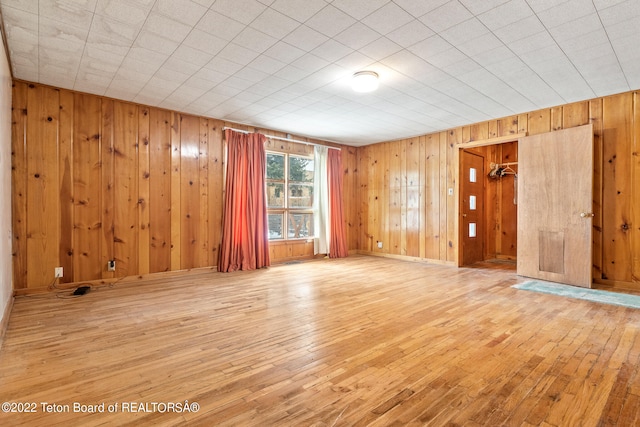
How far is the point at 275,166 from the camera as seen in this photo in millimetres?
6230

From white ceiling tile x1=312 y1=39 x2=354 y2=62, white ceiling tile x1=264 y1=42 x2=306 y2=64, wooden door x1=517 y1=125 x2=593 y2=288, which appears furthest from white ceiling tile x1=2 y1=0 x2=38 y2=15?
wooden door x1=517 y1=125 x2=593 y2=288

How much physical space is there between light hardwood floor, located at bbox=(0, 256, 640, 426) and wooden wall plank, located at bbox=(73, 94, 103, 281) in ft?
2.08

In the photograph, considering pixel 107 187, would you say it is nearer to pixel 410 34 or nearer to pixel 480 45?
pixel 410 34

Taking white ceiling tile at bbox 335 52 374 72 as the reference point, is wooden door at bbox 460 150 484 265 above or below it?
below

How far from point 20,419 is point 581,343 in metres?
3.61

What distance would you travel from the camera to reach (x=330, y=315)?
3057mm

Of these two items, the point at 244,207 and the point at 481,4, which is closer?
the point at 481,4

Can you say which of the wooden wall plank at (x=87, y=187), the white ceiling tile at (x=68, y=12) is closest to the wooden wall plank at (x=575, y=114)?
the white ceiling tile at (x=68, y=12)

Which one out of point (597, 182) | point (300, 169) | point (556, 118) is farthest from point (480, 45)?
point (300, 169)

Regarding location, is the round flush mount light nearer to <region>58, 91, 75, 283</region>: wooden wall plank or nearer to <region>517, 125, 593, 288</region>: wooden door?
<region>517, 125, 593, 288</region>: wooden door

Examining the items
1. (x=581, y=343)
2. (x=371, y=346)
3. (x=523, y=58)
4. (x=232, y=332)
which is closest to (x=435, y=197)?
(x=523, y=58)

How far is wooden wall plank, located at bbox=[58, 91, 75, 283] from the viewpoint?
399 centimetres

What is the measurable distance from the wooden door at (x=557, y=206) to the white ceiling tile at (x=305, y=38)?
374cm

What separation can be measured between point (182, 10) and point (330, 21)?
1.16m
